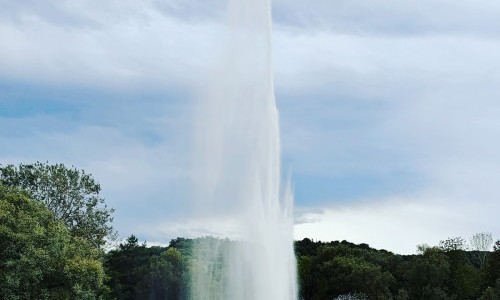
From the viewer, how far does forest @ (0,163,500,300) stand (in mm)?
48062

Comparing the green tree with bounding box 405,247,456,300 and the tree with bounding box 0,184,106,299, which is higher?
the green tree with bounding box 405,247,456,300

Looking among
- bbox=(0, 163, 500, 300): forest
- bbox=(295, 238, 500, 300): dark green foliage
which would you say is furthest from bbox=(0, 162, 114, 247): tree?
bbox=(295, 238, 500, 300): dark green foliage

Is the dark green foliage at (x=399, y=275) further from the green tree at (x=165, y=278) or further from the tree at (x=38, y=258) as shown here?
the tree at (x=38, y=258)

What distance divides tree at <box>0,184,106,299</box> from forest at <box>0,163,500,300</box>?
0.06 m

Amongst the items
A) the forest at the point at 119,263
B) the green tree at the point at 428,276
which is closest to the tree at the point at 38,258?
the forest at the point at 119,263

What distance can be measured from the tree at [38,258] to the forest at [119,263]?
6 cm

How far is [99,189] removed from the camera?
61.9 m

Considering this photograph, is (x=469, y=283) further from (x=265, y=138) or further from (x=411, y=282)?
(x=265, y=138)

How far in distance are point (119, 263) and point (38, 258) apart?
36.3 metres

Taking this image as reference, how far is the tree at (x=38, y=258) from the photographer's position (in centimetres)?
4681

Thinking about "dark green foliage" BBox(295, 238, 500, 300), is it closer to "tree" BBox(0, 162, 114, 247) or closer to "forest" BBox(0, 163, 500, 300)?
"forest" BBox(0, 163, 500, 300)

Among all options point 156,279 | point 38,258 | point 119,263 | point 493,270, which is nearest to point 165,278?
point 156,279

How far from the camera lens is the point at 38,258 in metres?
47.6

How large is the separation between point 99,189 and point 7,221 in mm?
14320
